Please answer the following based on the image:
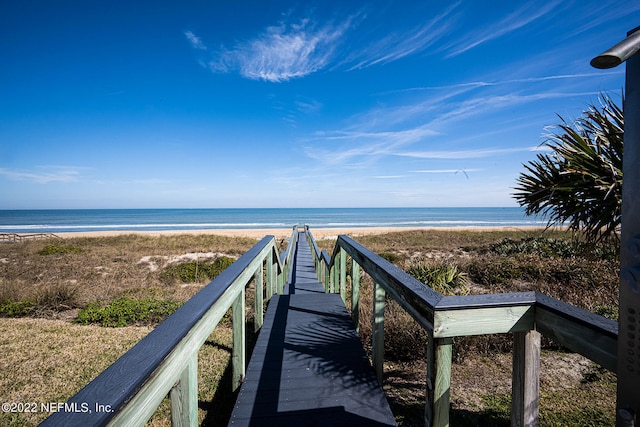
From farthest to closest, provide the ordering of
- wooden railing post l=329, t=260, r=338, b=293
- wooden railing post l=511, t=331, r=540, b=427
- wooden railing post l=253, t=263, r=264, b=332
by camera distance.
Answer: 1. wooden railing post l=329, t=260, r=338, b=293
2. wooden railing post l=253, t=263, r=264, b=332
3. wooden railing post l=511, t=331, r=540, b=427

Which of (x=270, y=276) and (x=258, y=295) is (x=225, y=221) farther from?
(x=258, y=295)

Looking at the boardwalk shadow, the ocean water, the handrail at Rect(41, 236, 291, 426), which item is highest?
the handrail at Rect(41, 236, 291, 426)

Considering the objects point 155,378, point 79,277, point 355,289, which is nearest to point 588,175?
point 355,289

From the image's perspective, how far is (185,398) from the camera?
49.1 inches

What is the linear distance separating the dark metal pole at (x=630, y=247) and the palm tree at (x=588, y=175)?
2964mm

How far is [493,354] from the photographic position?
4.70 metres

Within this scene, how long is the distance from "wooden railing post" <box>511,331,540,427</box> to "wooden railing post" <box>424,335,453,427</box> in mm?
257

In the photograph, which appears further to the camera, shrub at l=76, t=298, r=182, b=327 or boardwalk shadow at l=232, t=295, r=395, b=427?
shrub at l=76, t=298, r=182, b=327

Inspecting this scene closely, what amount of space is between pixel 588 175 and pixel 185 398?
4.54 meters

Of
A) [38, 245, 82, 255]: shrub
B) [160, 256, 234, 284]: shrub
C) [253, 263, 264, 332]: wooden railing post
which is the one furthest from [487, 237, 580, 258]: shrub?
[38, 245, 82, 255]: shrub

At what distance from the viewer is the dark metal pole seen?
36.5 inches

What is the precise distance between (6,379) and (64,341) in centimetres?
112

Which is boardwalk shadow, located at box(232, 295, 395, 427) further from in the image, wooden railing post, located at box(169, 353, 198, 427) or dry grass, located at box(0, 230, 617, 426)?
wooden railing post, located at box(169, 353, 198, 427)

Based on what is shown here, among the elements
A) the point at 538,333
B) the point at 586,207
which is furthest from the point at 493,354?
the point at 538,333
